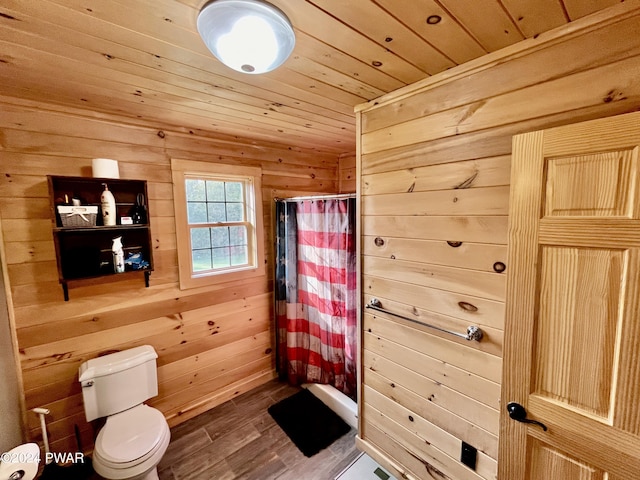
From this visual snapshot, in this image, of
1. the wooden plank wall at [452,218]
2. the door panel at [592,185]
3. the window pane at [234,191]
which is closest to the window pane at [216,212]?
the window pane at [234,191]

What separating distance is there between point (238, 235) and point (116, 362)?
1324 mm

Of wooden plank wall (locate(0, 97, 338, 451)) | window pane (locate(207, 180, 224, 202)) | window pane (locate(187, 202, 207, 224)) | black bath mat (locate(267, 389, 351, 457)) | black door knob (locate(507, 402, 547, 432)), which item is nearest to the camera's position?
black door knob (locate(507, 402, 547, 432))

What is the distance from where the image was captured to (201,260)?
8.02 ft

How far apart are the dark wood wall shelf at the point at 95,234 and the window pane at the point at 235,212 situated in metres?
0.75

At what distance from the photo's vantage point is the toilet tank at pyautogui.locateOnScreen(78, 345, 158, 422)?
172cm

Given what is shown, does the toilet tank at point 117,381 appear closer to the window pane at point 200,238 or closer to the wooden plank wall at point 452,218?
the window pane at point 200,238

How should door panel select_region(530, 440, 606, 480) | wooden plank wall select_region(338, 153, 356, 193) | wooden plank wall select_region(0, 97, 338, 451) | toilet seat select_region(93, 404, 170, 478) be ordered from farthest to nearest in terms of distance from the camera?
wooden plank wall select_region(338, 153, 356, 193) < wooden plank wall select_region(0, 97, 338, 451) < toilet seat select_region(93, 404, 170, 478) < door panel select_region(530, 440, 606, 480)

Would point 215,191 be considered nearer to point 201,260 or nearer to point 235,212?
point 235,212

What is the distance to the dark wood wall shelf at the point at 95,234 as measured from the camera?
165cm

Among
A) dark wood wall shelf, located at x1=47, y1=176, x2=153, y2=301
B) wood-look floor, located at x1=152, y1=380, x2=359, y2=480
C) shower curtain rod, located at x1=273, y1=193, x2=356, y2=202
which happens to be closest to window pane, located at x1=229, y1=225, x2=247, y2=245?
shower curtain rod, located at x1=273, y1=193, x2=356, y2=202

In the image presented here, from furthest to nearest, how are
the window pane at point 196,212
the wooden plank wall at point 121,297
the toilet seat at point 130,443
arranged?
the window pane at point 196,212 < the wooden plank wall at point 121,297 < the toilet seat at point 130,443

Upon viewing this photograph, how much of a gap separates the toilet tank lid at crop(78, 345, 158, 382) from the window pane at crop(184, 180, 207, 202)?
1212 millimetres

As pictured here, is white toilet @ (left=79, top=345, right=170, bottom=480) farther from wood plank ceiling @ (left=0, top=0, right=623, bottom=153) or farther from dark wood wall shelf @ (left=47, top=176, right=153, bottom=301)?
wood plank ceiling @ (left=0, top=0, right=623, bottom=153)

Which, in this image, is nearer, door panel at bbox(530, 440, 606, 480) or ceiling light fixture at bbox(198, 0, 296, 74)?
ceiling light fixture at bbox(198, 0, 296, 74)
